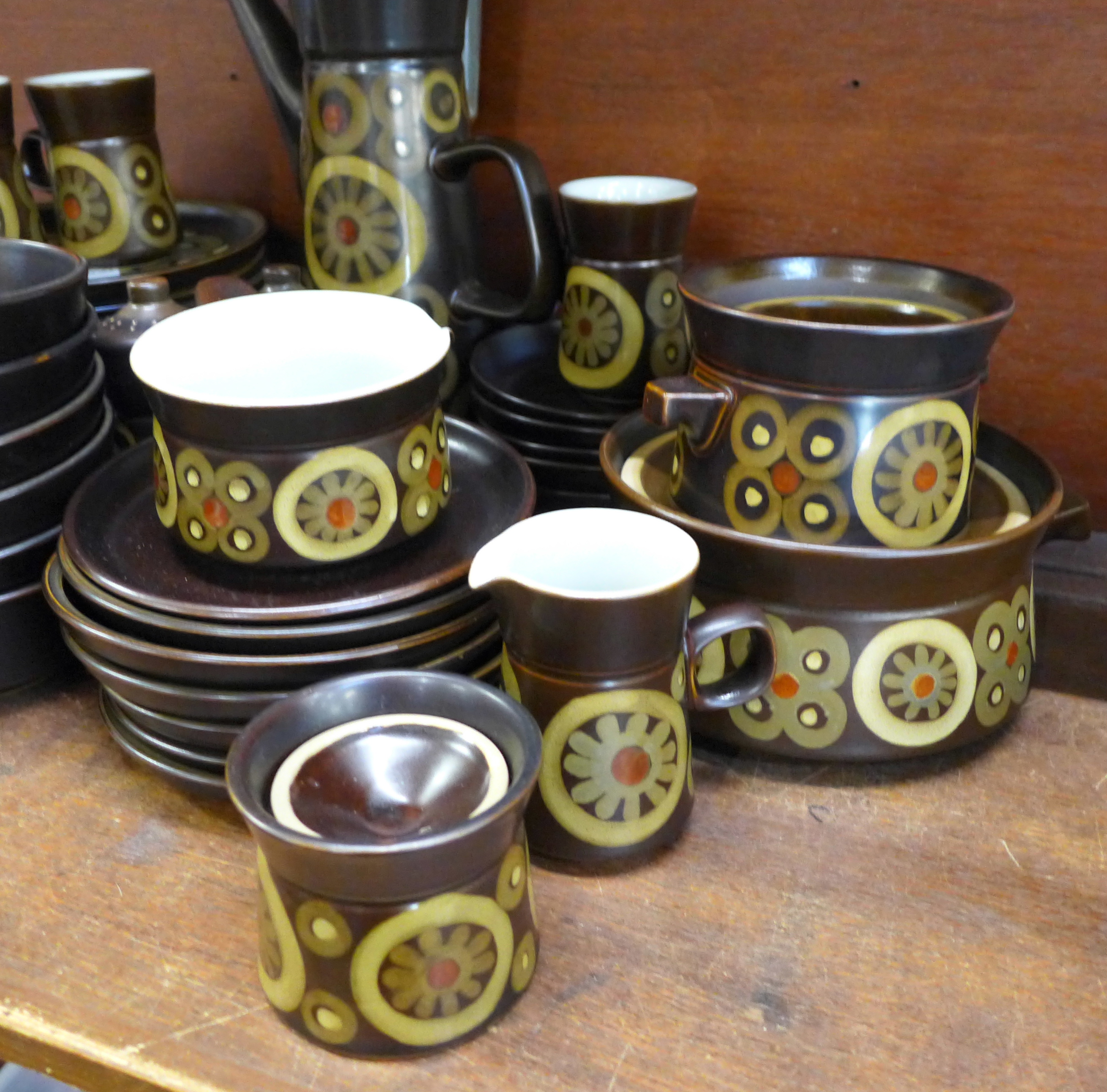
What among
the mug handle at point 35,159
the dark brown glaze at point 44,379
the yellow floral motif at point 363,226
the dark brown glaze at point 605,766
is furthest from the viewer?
the mug handle at point 35,159

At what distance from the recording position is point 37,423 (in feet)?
2.15

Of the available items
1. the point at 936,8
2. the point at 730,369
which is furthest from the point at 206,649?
the point at 936,8

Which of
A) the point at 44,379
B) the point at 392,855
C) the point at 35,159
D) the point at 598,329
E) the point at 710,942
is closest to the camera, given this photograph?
the point at 392,855

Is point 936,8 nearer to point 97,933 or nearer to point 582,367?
point 582,367

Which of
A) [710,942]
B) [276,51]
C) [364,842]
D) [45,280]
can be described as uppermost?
[276,51]

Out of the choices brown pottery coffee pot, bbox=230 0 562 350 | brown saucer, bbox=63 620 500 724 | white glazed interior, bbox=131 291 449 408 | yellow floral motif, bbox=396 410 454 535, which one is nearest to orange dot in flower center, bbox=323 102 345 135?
brown pottery coffee pot, bbox=230 0 562 350

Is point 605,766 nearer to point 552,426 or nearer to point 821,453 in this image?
point 821,453

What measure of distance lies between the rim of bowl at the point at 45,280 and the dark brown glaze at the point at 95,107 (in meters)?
0.11

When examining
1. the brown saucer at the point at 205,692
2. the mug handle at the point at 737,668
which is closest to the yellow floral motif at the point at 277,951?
the brown saucer at the point at 205,692

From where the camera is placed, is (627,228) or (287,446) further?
(627,228)

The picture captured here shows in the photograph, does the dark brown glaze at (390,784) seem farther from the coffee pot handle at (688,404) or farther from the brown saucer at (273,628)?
the coffee pot handle at (688,404)

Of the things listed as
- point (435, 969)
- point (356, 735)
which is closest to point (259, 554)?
point (356, 735)

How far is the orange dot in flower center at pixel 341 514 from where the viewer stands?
57 cm

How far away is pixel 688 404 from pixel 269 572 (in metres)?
0.23
